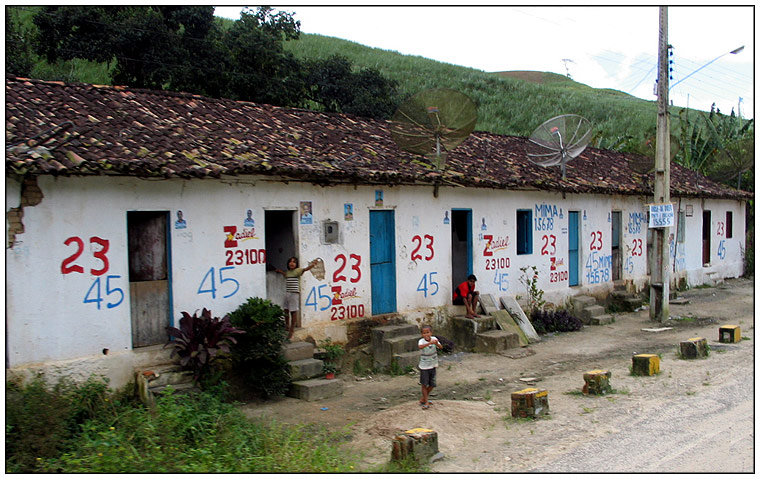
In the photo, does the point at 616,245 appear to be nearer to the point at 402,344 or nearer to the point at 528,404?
the point at 402,344

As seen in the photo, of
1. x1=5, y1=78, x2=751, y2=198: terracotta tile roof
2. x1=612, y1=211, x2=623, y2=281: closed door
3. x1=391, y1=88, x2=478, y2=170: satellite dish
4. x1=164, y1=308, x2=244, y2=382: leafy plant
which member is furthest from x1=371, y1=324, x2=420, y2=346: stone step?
x1=612, y1=211, x2=623, y2=281: closed door

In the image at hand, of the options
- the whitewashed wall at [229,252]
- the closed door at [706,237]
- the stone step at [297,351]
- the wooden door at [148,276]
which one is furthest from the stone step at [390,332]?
the closed door at [706,237]

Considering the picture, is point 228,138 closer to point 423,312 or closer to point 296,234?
point 296,234

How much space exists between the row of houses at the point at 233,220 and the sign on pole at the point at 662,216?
1.80 m

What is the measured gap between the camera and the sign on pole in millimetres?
13328

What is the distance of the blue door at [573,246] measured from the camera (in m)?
15.5

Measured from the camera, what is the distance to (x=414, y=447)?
19.4 ft

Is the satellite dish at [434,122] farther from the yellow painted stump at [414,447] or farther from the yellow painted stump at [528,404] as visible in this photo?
the yellow painted stump at [414,447]

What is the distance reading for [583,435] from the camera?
674 centimetres

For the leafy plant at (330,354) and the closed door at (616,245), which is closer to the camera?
the leafy plant at (330,354)

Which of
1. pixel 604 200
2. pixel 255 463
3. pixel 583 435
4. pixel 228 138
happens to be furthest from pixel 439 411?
pixel 604 200

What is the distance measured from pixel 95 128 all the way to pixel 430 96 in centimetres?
569

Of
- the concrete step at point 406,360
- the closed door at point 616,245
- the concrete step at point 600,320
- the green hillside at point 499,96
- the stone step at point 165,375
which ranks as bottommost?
the concrete step at point 600,320

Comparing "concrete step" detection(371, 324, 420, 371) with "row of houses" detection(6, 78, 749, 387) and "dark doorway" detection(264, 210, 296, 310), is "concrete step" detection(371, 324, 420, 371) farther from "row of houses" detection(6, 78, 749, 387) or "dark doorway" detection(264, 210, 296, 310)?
"dark doorway" detection(264, 210, 296, 310)
